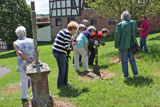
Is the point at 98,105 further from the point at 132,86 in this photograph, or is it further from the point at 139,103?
the point at 132,86

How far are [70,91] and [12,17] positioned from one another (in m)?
24.2

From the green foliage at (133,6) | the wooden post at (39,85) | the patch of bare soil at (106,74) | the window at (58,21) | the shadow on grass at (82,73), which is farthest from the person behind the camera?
the window at (58,21)

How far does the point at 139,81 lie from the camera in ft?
16.4

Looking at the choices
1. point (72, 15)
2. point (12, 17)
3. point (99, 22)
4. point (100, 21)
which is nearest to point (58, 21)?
point (72, 15)

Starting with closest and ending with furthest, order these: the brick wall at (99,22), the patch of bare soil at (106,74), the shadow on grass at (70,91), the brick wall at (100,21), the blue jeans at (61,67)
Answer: the shadow on grass at (70,91)
the blue jeans at (61,67)
the patch of bare soil at (106,74)
the brick wall at (99,22)
the brick wall at (100,21)

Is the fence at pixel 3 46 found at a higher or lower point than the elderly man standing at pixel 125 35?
lower

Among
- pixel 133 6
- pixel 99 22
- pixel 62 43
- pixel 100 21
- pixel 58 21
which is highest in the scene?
pixel 133 6

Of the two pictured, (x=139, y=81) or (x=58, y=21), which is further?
(x=58, y=21)

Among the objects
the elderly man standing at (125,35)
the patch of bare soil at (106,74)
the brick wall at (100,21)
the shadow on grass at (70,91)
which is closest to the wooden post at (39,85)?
the shadow on grass at (70,91)

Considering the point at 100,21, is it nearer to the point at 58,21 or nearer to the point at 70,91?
the point at 58,21

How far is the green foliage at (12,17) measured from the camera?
2569 cm

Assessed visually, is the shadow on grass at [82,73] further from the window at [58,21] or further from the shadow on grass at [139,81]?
the window at [58,21]

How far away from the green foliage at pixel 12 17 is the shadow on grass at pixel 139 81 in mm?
23243

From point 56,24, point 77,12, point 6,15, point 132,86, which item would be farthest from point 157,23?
point 132,86
